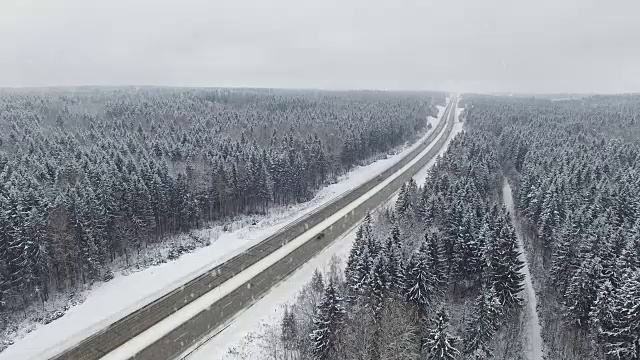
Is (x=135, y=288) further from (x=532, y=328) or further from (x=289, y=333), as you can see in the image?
(x=532, y=328)

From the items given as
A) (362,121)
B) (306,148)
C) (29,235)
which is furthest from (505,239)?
(362,121)

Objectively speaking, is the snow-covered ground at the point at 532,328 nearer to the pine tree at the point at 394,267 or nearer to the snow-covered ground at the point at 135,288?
the pine tree at the point at 394,267

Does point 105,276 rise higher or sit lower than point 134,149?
lower

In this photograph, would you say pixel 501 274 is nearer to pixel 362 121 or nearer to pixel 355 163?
pixel 355 163

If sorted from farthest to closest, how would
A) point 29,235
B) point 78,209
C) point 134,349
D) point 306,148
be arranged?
point 306,148, point 78,209, point 29,235, point 134,349

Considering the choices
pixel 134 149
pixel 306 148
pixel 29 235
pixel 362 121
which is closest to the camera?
pixel 29 235

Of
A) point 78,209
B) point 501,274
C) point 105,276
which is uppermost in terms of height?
point 78,209
